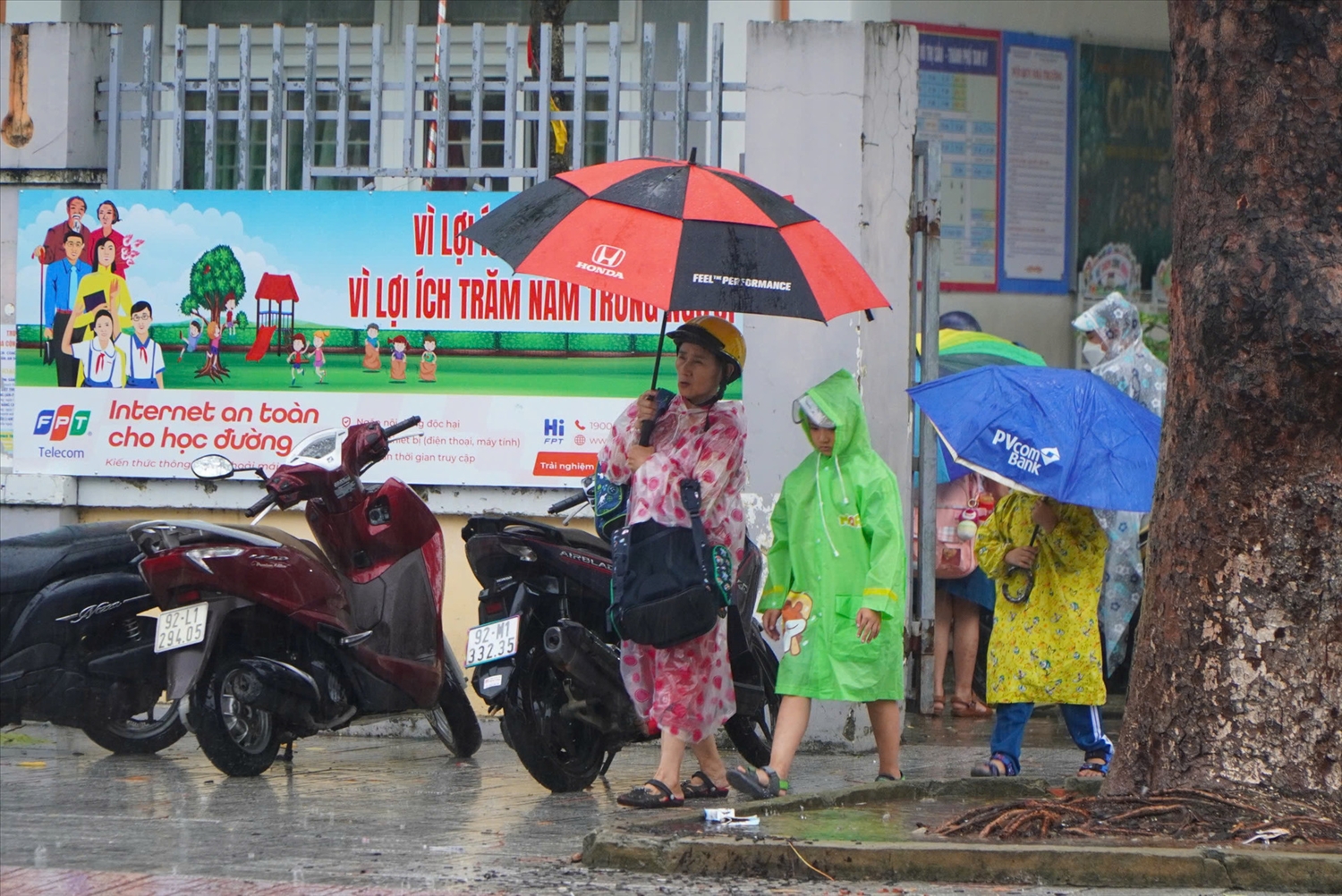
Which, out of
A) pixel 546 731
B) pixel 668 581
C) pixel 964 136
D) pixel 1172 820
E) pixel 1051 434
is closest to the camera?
pixel 1172 820

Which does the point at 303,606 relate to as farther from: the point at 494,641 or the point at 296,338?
the point at 296,338

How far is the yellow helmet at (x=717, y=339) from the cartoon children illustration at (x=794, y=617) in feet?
2.84

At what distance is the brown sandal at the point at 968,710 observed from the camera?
9820 mm

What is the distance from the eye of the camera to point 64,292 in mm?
8883

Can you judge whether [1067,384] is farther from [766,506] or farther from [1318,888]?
[1318,888]

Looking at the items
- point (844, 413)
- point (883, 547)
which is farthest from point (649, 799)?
point (844, 413)

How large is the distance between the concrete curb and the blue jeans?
203 centimetres

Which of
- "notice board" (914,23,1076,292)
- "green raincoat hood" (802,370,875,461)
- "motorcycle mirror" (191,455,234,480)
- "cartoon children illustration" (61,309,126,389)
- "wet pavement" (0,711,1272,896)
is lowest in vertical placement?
"wet pavement" (0,711,1272,896)

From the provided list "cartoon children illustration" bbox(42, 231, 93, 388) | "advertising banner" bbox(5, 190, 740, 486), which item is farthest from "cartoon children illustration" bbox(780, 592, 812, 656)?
"cartoon children illustration" bbox(42, 231, 93, 388)

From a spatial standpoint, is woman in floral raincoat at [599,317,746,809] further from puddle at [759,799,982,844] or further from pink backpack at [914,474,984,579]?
pink backpack at [914,474,984,579]

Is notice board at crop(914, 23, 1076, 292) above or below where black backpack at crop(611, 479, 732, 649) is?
above

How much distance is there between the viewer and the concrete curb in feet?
17.1

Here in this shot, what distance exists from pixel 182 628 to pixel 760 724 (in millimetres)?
2281

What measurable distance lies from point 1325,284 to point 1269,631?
42.4 inches
